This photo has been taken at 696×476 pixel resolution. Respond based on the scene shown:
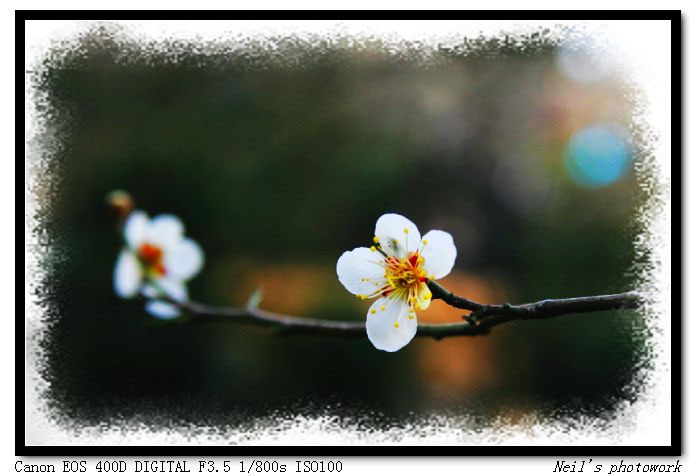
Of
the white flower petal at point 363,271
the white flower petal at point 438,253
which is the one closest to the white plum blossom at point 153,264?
the white flower petal at point 363,271

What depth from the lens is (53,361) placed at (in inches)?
60.9

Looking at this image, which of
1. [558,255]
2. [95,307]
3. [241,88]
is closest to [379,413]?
→ [558,255]

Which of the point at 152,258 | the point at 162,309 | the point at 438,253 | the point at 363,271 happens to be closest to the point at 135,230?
the point at 152,258

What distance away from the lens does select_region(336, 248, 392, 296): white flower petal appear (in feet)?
3.40

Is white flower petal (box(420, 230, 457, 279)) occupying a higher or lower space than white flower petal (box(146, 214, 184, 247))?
lower

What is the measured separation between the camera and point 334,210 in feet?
5.71

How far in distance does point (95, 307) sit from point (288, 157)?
0.59 meters

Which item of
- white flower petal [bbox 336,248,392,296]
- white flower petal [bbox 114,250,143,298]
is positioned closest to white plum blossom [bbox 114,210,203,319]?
white flower petal [bbox 114,250,143,298]

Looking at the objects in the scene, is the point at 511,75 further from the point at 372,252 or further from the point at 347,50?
the point at 372,252

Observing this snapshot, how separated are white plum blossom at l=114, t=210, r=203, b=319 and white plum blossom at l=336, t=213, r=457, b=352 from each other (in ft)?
2.00

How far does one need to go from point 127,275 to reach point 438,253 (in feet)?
2.87

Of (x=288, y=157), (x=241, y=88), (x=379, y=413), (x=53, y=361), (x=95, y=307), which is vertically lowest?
(x=379, y=413)

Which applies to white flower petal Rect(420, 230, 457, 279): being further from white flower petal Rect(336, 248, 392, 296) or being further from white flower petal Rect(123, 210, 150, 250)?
white flower petal Rect(123, 210, 150, 250)

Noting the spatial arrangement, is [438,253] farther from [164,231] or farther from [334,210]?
[164,231]
